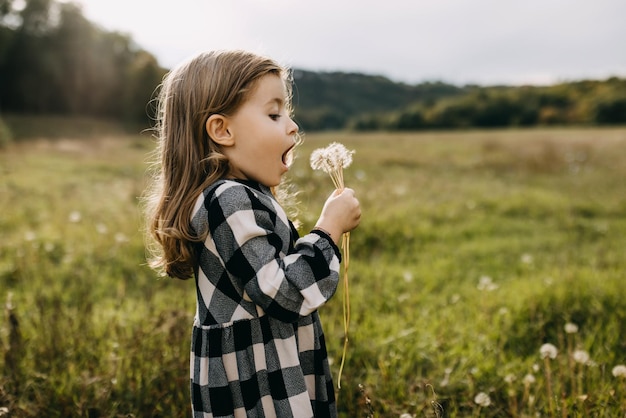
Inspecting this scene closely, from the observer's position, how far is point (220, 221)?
142 centimetres

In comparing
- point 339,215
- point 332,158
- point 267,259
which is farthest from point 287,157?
point 267,259

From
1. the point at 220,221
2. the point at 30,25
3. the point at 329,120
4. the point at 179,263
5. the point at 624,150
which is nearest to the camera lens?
the point at 220,221

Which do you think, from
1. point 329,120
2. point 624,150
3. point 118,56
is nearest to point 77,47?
point 118,56

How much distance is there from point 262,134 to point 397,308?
2.23 metres

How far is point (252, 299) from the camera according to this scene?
4.58 feet

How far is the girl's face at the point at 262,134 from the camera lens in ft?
4.87

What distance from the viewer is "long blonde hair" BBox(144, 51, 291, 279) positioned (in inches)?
58.9

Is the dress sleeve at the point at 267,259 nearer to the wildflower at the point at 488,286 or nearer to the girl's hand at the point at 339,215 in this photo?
the girl's hand at the point at 339,215

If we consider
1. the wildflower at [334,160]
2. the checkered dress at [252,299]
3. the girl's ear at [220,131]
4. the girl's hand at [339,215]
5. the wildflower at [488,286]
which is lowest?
the wildflower at [488,286]

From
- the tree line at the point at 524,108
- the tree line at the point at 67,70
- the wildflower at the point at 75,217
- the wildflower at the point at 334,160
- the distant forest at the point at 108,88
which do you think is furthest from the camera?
the tree line at the point at 67,70

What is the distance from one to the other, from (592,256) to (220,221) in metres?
4.16

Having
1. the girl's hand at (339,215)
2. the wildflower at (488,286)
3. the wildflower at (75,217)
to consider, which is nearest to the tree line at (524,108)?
the wildflower at (75,217)

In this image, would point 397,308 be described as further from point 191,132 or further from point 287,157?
point 191,132

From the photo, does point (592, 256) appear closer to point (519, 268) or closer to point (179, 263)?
point (519, 268)
